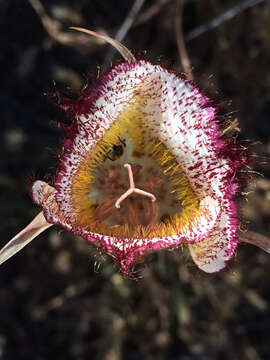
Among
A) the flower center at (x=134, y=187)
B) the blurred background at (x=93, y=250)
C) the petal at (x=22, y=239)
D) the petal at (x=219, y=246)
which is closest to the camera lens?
the petal at (x=22, y=239)

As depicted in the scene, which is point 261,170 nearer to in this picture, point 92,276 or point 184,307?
point 184,307

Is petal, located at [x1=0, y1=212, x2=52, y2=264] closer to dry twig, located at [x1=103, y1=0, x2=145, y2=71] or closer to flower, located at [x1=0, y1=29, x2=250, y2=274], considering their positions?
flower, located at [x1=0, y1=29, x2=250, y2=274]

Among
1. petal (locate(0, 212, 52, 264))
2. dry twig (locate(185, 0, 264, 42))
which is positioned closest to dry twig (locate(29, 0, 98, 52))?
dry twig (locate(185, 0, 264, 42))

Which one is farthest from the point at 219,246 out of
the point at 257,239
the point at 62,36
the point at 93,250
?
the point at 62,36

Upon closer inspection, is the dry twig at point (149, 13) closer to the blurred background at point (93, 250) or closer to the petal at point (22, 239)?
the blurred background at point (93, 250)

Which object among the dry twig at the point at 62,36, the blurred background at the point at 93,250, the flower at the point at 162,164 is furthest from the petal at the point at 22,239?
the dry twig at the point at 62,36

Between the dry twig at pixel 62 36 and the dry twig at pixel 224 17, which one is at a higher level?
the dry twig at pixel 62 36

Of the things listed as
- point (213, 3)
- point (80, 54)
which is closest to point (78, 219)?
point (80, 54)
